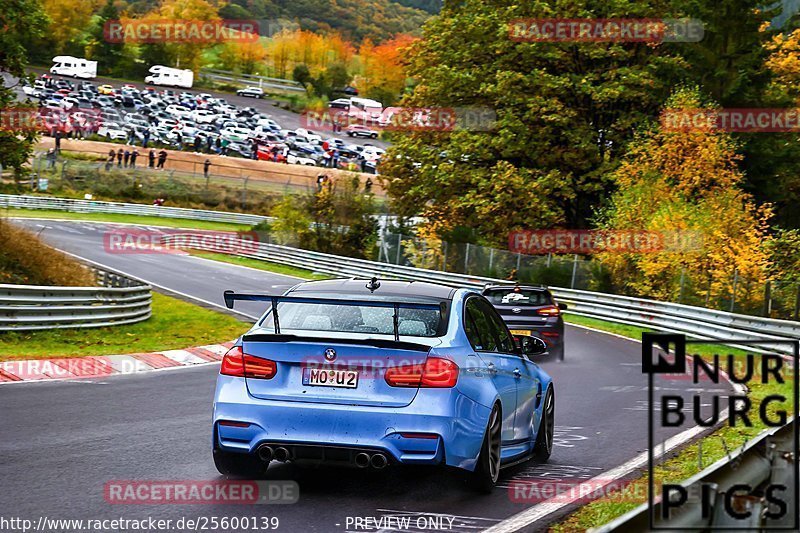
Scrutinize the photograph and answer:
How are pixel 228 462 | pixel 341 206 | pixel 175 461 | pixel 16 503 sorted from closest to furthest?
pixel 16 503
pixel 228 462
pixel 175 461
pixel 341 206

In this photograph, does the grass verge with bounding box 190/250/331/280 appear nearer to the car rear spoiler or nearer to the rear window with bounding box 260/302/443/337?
the rear window with bounding box 260/302/443/337

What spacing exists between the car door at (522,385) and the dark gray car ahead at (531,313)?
11299 mm

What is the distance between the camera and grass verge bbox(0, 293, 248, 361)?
18656 millimetres

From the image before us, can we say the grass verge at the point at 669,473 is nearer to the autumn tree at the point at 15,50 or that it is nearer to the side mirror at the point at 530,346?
the side mirror at the point at 530,346

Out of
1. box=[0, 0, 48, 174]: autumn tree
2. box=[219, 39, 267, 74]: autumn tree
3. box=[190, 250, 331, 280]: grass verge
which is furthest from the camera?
box=[219, 39, 267, 74]: autumn tree

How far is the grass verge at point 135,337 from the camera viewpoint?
61.2 feet

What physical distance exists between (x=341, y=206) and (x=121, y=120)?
55.3 meters

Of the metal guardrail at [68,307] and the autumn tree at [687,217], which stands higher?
the autumn tree at [687,217]

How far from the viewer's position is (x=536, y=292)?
21844mm

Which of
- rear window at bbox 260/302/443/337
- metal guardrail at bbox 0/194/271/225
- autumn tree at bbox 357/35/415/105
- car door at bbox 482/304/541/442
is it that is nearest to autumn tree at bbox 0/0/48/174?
car door at bbox 482/304/541/442

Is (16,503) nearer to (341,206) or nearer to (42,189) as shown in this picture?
(341,206)

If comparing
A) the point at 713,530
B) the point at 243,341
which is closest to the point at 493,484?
the point at 243,341

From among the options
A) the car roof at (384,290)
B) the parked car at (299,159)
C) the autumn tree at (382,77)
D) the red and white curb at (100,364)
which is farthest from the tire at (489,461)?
the autumn tree at (382,77)

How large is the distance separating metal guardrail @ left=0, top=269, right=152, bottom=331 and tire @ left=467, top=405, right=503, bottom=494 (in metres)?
12.3
